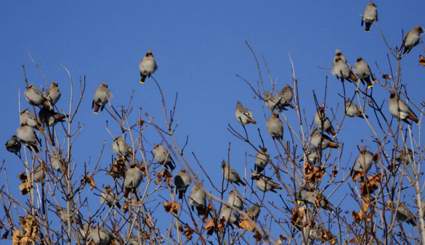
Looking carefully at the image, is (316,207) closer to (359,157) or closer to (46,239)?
(359,157)

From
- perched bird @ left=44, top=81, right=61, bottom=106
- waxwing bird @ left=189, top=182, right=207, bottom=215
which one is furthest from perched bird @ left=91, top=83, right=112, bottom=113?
waxwing bird @ left=189, top=182, right=207, bottom=215

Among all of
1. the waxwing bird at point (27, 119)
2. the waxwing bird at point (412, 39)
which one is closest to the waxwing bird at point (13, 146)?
the waxwing bird at point (27, 119)

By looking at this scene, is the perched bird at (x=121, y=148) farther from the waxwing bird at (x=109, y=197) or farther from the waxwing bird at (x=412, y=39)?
the waxwing bird at (x=412, y=39)

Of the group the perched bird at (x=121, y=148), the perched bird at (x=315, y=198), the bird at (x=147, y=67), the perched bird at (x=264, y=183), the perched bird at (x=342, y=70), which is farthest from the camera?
the bird at (x=147, y=67)

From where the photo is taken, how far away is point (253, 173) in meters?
9.12

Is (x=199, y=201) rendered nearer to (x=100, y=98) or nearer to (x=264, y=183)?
(x=264, y=183)

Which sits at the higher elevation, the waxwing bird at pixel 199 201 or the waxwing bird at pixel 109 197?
the waxwing bird at pixel 109 197

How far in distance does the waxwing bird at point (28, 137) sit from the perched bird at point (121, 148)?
3.17 ft

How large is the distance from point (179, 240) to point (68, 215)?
3.20 feet

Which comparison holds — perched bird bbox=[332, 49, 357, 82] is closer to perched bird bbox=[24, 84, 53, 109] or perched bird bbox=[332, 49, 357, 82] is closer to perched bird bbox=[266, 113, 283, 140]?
perched bird bbox=[266, 113, 283, 140]

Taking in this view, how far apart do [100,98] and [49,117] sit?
176 centimetres

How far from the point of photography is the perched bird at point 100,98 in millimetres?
10867

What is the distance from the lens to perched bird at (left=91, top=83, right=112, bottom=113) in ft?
35.7

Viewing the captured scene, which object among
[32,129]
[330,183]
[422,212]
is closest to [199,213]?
[330,183]
